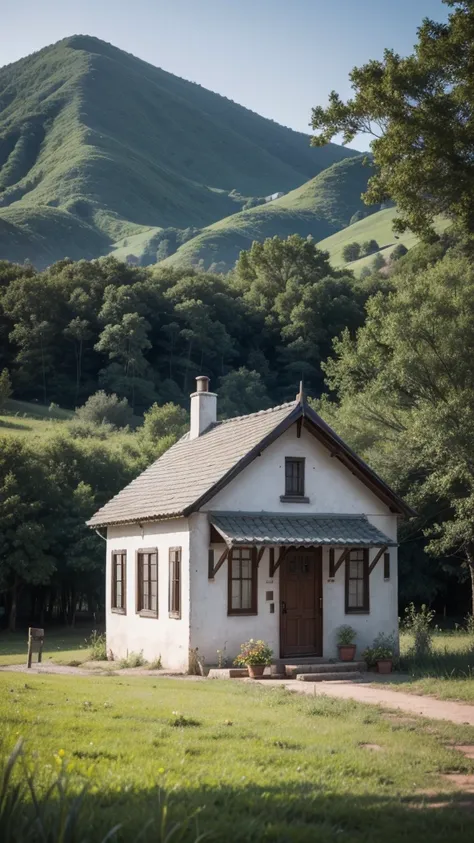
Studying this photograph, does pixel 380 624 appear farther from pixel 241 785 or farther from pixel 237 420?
pixel 241 785

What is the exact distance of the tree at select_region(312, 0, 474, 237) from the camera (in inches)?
705

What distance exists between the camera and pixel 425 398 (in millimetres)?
35938

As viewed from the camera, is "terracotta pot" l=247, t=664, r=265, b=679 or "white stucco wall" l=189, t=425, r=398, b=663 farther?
"white stucco wall" l=189, t=425, r=398, b=663

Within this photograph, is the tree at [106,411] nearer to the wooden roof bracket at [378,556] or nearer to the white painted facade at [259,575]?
the white painted facade at [259,575]

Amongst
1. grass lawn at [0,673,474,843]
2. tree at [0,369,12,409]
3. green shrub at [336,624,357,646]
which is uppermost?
tree at [0,369,12,409]

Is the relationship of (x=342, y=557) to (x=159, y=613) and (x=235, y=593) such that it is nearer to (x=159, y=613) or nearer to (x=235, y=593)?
(x=235, y=593)

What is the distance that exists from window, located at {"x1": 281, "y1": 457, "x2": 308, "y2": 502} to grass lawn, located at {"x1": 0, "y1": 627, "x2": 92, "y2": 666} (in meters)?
8.03

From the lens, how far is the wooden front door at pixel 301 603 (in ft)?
78.0

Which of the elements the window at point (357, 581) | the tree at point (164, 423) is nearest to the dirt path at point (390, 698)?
the window at point (357, 581)

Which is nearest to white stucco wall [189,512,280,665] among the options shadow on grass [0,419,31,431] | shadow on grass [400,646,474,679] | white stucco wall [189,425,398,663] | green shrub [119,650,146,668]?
white stucco wall [189,425,398,663]

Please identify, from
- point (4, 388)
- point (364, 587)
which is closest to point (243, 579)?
point (364, 587)

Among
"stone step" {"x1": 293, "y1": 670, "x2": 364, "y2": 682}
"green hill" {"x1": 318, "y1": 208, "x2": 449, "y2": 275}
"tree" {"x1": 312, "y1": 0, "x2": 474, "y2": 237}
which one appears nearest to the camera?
"tree" {"x1": 312, "y1": 0, "x2": 474, "y2": 237}

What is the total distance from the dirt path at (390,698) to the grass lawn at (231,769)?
811 millimetres

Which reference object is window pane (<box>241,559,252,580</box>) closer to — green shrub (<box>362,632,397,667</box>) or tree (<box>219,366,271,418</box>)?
green shrub (<box>362,632,397,667</box>)
